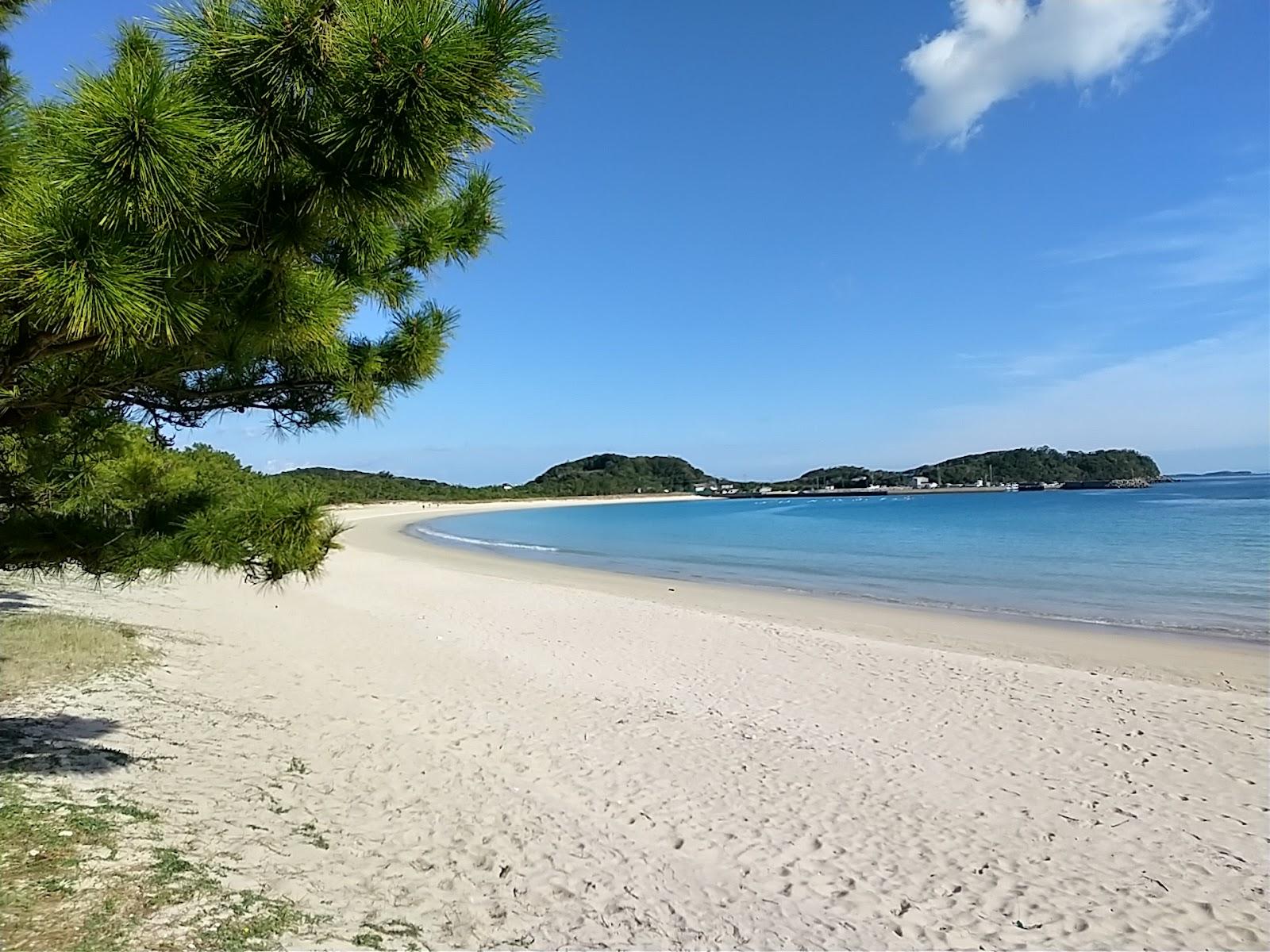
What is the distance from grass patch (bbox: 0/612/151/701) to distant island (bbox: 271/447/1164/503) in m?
86.7

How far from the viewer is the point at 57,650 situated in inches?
305

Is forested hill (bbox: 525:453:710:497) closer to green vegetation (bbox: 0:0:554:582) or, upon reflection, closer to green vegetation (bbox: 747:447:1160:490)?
green vegetation (bbox: 747:447:1160:490)

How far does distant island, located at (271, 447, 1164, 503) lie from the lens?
121m

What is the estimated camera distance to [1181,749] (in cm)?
650

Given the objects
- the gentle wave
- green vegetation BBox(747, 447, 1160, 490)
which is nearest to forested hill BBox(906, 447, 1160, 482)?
green vegetation BBox(747, 447, 1160, 490)

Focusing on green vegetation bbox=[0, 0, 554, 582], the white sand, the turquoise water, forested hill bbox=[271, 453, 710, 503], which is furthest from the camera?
forested hill bbox=[271, 453, 710, 503]

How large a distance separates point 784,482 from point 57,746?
18871cm

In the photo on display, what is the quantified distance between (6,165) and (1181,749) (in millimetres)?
8401

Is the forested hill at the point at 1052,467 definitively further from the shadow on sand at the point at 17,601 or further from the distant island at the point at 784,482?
the shadow on sand at the point at 17,601

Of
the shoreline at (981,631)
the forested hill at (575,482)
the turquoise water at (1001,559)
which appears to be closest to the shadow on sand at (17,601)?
the shoreline at (981,631)

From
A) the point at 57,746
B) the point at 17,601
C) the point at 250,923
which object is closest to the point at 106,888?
the point at 250,923

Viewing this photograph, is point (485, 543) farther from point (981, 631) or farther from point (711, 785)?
point (711, 785)

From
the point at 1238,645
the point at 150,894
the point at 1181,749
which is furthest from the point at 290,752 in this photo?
the point at 1238,645

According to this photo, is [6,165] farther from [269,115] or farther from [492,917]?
[492,917]
